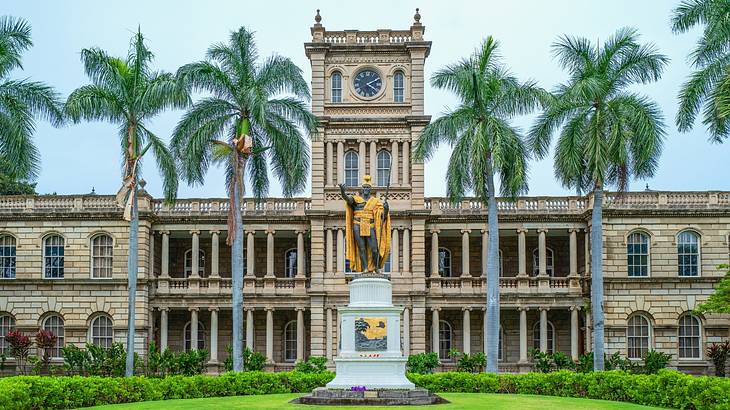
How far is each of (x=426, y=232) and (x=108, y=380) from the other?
912 inches

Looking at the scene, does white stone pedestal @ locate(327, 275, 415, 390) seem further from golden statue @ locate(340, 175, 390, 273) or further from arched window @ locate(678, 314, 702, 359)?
arched window @ locate(678, 314, 702, 359)

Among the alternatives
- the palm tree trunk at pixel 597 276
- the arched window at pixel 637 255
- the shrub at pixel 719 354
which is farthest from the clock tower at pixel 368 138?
the shrub at pixel 719 354


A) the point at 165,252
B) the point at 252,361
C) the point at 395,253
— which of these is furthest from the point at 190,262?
the point at 395,253

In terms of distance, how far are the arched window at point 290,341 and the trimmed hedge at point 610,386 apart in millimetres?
19265

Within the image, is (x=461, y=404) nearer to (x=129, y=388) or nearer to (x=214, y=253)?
(x=129, y=388)

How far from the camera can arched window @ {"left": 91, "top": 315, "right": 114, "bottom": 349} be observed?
153ft

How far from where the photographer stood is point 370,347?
24.8 metres

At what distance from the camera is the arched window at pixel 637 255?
45969 mm

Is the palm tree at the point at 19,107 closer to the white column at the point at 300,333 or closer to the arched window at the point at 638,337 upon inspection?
the white column at the point at 300,333

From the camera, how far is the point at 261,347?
4869 centimetres

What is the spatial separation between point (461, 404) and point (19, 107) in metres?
17.7

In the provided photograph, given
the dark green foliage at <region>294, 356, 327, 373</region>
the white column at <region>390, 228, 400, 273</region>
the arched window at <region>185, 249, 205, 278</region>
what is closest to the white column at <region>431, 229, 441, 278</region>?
the white column at <region>390, 228, 400, 273</region>

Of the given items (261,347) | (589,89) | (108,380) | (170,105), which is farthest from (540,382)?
(261,347)

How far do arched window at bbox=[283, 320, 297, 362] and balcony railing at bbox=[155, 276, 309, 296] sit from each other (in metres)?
2.87
